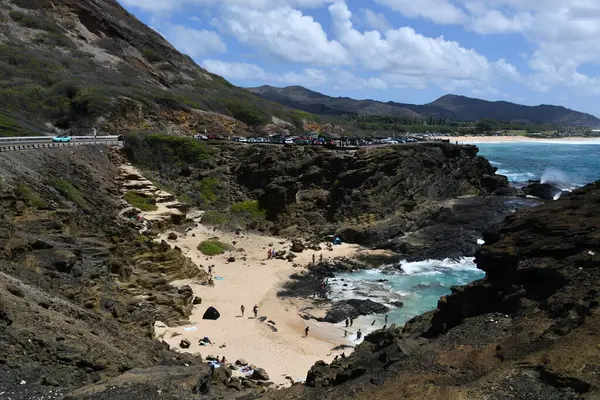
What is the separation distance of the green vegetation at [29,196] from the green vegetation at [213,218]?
67.5 ft

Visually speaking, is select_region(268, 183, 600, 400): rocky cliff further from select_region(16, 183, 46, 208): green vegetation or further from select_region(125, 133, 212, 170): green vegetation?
select_region(125, 133, 212, 170): green vegetation

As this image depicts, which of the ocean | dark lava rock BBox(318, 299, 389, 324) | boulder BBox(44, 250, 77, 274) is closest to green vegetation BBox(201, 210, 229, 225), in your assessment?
the ocean

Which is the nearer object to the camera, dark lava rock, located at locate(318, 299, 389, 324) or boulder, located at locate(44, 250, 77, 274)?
boulder, located at locate(44, 250, 77, 274)

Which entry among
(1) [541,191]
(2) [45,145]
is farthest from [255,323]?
(1) [541,191]

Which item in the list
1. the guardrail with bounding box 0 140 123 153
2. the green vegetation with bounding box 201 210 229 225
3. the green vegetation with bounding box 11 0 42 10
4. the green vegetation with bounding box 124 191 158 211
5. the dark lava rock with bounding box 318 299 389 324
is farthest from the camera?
the green vegetation with bounding box 11 0 42 10

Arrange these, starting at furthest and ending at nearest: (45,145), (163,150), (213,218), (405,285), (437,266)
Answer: (163,150) < (213,218) < (45,145) < (437,266) < (405,285)

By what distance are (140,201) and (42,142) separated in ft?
34.5

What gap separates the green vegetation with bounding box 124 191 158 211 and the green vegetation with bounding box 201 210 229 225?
5.89m

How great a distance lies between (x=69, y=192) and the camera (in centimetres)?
3559

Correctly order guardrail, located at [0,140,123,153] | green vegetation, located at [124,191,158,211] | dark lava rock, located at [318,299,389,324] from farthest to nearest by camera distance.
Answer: green vegetation, located at [124,191,158,211]
guardrail, located at [0,140,123,153]
dark lava rock, located at [318,299,389,324]

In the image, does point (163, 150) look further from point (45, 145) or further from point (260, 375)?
point (260, 375)

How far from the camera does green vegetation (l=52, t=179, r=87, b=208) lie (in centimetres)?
3519

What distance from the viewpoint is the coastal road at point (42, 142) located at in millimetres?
40281

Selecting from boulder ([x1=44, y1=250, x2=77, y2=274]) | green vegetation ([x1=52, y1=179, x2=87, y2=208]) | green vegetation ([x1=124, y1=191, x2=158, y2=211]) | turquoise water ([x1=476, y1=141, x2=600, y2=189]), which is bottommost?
turquoise water ([x1=476, y1=141, x2=600, y2=189])
